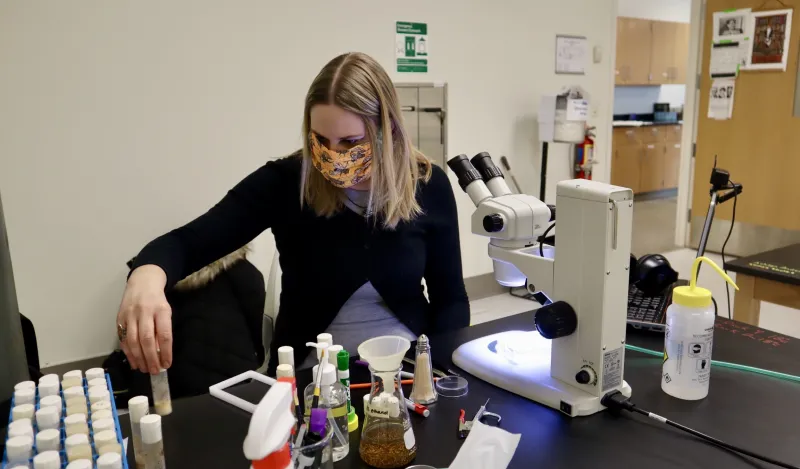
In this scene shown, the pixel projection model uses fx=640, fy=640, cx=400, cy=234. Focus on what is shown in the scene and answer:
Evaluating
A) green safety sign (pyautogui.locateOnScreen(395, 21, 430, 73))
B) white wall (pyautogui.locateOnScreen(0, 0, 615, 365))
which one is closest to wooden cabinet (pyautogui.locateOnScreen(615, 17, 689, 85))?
green safety sign (pyautogui.locateOnScreen(395, 21, 430, 73))

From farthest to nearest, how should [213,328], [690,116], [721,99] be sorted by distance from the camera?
1. [690,116]
2. [721,99]
3. [213,328]

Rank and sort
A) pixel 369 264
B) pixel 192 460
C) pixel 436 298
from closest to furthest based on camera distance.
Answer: pixel 192 460 → pixel 369 264 → pixel 436 298

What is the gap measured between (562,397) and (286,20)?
232 centimetres

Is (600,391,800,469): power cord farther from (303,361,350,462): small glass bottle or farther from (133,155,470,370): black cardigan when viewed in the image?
(133,155,470,370): black cardigan

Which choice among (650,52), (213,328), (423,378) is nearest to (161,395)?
(423,378)

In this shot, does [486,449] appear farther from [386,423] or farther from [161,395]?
[161,395]

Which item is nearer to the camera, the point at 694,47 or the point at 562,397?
the point at 562,397

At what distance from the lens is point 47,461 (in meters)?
0.73

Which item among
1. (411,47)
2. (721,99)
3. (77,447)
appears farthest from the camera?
(721,99)

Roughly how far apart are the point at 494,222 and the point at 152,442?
65 cm

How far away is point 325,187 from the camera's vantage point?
5.14ft

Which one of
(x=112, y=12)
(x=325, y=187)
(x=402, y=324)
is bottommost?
(x=402, y=324)

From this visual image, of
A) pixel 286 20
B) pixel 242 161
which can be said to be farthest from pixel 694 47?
pixel 242 161

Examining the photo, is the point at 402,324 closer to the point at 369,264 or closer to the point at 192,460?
the point at 369,264
